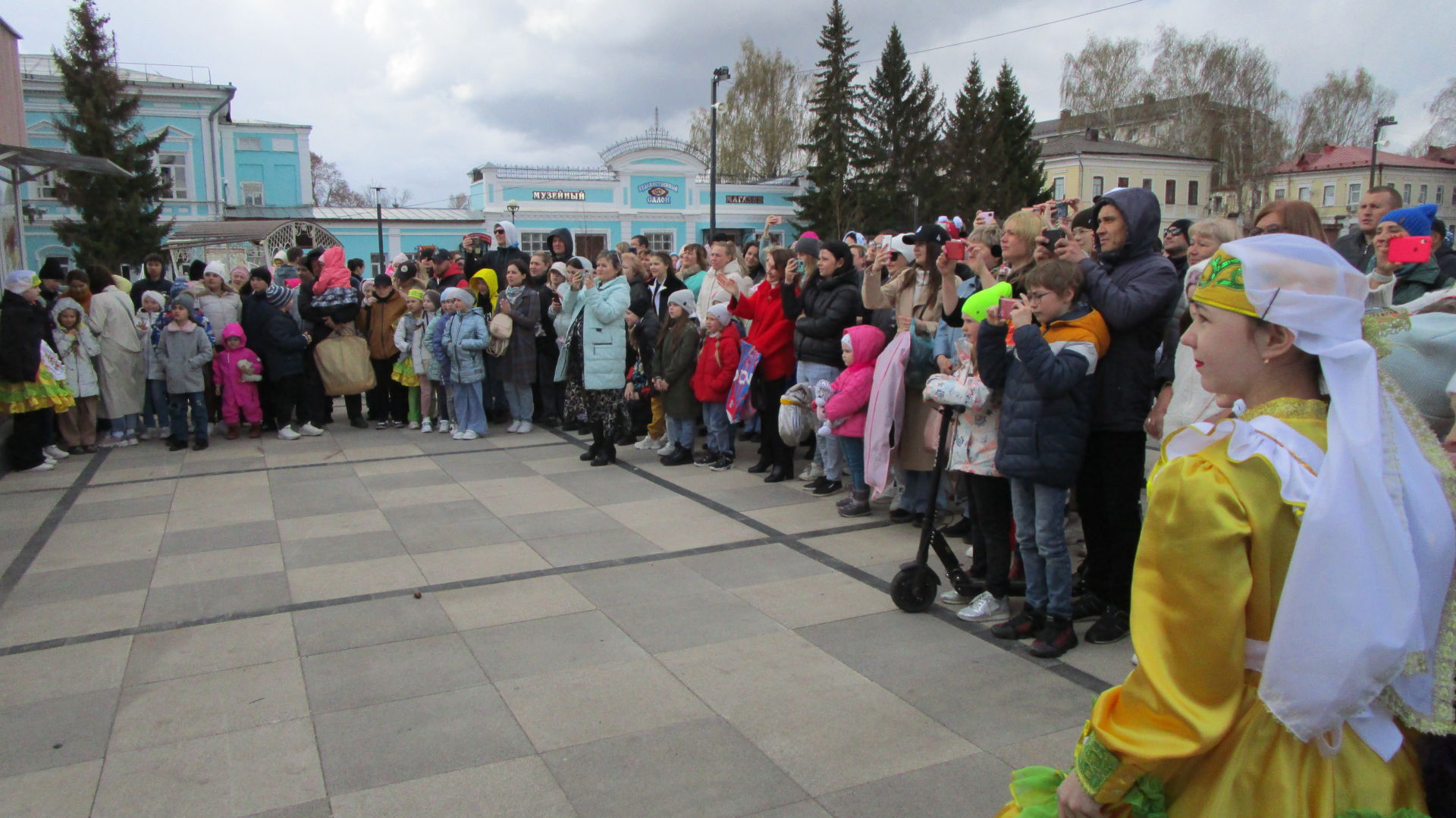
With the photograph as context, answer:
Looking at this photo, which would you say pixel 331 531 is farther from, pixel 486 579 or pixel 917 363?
pixel 917 363

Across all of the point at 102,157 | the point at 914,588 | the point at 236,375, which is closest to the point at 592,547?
the point at 914,588

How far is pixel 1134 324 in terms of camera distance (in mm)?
4434

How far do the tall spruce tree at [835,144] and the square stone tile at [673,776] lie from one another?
40.7 m

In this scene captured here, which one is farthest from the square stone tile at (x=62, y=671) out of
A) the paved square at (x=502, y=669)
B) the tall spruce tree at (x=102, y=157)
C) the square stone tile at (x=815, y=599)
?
the tall spruce tree at (x=102, y=157)

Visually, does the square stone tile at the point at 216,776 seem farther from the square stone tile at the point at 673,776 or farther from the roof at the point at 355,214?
the roof at the point at 355,214

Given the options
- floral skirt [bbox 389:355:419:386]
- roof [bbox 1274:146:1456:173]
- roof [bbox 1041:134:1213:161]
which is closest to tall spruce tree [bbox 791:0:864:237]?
roof [bbox 1041:134:1213:161]

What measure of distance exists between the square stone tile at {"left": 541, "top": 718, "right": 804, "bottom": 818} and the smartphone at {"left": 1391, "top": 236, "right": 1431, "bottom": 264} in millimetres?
3727

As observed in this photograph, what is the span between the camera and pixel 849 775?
337 centimetres

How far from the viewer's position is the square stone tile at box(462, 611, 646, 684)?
434cm

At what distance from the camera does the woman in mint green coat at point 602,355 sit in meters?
8.80

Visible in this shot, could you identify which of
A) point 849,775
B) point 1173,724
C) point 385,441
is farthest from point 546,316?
point 1173,724

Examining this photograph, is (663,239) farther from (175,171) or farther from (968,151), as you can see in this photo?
(175,171)

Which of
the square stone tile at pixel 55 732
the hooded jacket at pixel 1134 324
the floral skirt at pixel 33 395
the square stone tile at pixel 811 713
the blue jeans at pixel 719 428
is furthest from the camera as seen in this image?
the floral skirt at pixel 33 395

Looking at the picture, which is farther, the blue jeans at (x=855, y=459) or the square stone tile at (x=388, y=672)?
the blue jeans at (x=855, y=459)
